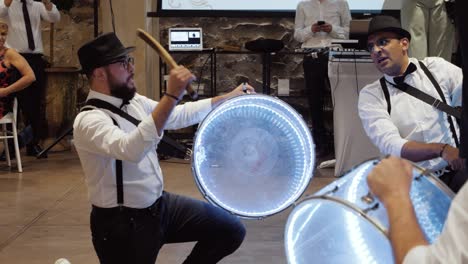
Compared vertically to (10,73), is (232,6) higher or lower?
higher

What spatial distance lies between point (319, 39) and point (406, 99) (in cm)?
378

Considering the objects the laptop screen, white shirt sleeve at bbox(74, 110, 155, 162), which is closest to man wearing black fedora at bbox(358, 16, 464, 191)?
white shirt sleeve at bbox(74, 110, 155, 162)

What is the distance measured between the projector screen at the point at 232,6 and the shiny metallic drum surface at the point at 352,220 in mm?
6213

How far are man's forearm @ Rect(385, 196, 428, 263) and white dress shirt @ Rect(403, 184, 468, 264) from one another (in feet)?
0.30

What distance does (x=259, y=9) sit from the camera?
25.6 ft

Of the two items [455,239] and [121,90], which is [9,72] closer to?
[121,90]

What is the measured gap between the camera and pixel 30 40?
276 inches

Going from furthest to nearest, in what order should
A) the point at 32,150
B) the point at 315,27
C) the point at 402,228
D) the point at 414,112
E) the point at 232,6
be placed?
the point at 232,6 → the point at 32,150 → the point at 315,27 → the point at 414,112 → the point at 402,228

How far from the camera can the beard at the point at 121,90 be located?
2.74 m

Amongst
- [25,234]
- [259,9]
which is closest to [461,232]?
[25,234]

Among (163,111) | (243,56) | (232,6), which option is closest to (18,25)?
(232,6)

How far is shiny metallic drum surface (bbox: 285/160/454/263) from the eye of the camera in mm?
1504

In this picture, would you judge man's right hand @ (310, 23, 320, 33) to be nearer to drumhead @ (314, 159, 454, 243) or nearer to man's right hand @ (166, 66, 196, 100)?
man's right hand @ (166, 66, 196, 100)

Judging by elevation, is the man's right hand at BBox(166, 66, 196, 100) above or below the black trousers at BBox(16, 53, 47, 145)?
above
